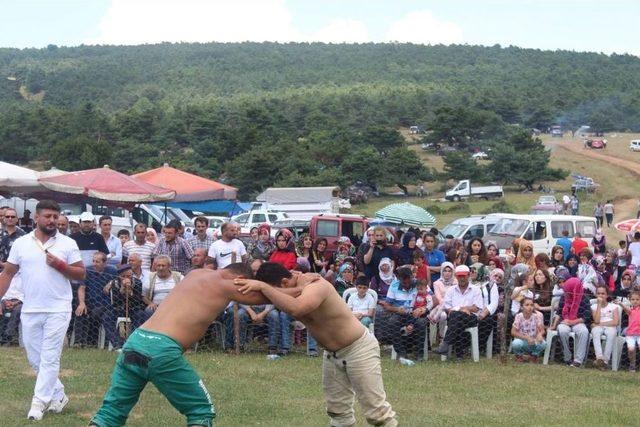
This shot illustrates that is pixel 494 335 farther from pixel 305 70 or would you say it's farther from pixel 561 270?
pixel 305 70

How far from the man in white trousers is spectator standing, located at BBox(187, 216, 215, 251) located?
5.57 metres

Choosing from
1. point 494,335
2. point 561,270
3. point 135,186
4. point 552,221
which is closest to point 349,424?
point 494,335

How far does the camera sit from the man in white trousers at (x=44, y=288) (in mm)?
9133

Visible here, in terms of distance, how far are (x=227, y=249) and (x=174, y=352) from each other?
23.6 feet

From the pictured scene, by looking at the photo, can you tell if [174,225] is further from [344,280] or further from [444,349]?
[444,349]

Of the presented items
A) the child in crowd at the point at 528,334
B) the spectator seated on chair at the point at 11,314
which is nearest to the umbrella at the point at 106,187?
the spectator seated on chair at the point at 11,314

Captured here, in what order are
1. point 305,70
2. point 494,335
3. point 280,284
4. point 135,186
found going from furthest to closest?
1. point 305,70
2. point 135,186
3. point 494,335
4. point 280,284

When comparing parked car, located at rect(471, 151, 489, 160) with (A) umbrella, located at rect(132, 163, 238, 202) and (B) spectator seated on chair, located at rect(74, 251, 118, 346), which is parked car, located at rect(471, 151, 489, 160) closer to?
(A) umbrella, located at rect(132, 163, 238, 202)

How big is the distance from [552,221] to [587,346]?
14.1 meters

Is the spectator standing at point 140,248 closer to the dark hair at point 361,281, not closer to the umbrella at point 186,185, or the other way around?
the dark hair at point 361,281

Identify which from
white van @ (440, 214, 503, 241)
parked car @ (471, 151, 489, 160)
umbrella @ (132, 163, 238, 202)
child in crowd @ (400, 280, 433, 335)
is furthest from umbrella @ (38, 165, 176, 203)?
parked car @ (471, 151, 489, 160)

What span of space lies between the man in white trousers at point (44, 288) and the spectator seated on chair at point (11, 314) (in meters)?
4.91

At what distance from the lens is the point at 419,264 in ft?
48.8

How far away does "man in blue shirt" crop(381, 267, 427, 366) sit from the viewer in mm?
13445
